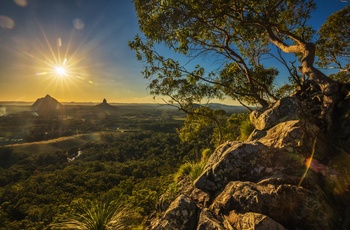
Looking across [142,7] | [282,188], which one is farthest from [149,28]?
[282,188]

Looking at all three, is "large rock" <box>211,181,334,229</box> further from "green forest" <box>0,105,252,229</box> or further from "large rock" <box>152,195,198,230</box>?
"green forest" <box>0,105,252,229</box>

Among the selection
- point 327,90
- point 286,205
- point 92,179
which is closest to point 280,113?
point 327,90

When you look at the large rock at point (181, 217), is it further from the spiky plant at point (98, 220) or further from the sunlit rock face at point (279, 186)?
the spiky plant at point (98, 220)

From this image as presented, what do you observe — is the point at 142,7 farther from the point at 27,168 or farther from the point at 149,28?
the point at 27,168

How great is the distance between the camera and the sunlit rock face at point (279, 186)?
3994 mm

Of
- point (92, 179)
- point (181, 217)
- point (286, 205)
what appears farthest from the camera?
point (92, 179)

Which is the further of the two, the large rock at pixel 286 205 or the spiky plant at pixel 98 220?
the spiky plant at pixel 98 220

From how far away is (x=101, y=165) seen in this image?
5894 centimetres

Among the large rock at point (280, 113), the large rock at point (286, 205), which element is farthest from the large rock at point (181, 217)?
the large rock at point (280, 113)

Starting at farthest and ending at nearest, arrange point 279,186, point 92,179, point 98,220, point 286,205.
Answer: point 92,179, point 98,220, point 279,186, point 286,205

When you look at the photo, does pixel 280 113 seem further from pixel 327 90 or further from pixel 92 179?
pixel 92 179

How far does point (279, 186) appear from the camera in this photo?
429cm

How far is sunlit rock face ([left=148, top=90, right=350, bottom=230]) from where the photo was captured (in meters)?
3.99

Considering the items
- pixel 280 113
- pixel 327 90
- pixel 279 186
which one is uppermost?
pixel 327 90
